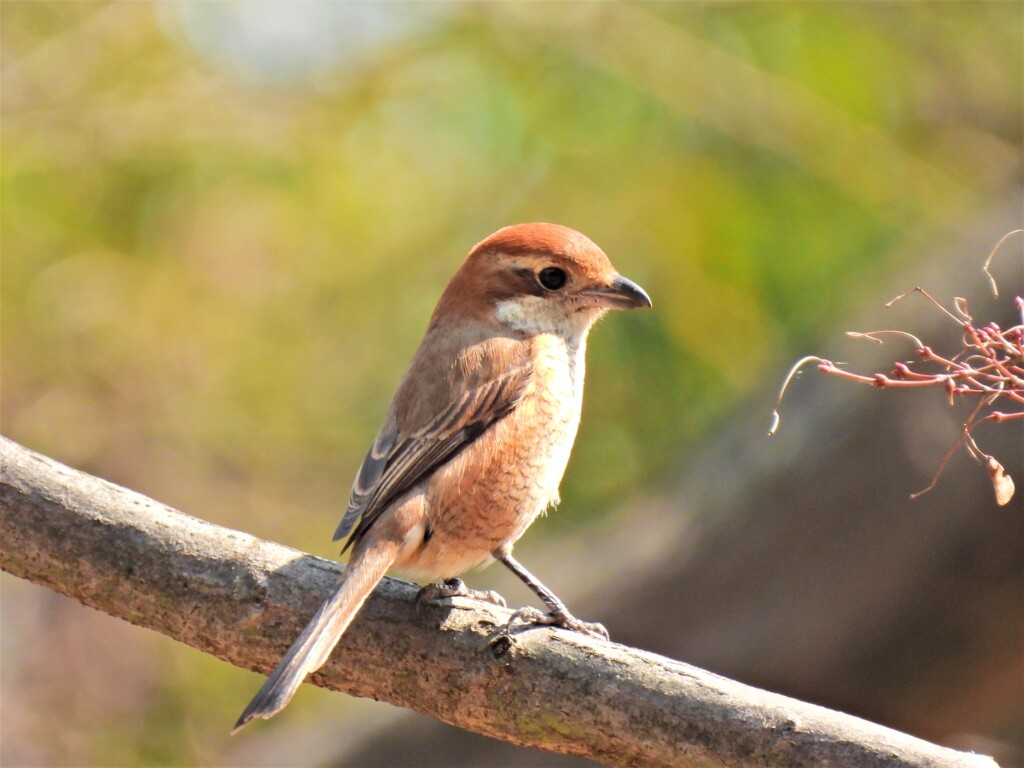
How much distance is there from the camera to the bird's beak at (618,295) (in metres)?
3.29

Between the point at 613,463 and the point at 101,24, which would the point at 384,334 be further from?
the point at 101,24

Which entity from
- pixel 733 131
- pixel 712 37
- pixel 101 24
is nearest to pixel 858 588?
pixel 733 131

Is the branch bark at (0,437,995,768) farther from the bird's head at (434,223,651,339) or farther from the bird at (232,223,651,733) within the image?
the bird's head at (434,223,651,339)

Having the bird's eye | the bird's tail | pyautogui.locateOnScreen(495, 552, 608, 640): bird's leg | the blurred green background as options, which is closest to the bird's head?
the bird's eye

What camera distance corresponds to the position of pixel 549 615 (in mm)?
2637

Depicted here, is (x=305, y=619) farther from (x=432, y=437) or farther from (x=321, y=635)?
(x=432, y=437)

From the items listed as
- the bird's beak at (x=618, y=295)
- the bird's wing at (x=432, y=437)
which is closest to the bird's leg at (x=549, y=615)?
the bird's wing at (x=432, y=437)

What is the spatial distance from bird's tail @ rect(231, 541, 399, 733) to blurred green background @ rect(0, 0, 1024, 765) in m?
2.50

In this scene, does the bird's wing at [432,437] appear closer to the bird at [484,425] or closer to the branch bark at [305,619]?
the bird at [484,425]

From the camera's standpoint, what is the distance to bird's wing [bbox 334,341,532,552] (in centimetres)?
282

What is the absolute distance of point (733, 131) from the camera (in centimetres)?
512

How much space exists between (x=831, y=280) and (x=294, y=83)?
8.60 ft

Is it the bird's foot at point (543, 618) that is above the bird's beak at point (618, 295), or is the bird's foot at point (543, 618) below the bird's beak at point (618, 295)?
below

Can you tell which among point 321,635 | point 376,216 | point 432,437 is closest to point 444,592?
point 321,635
